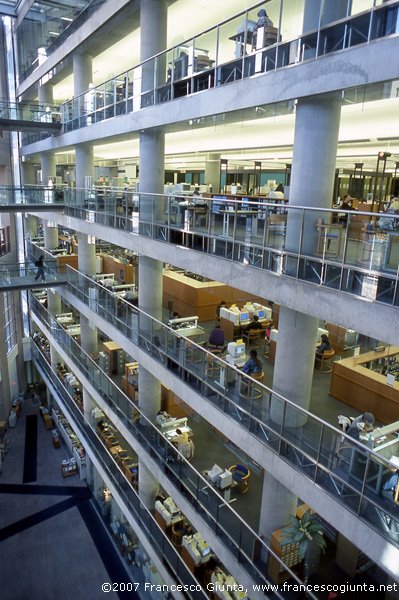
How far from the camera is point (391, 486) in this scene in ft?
14.6

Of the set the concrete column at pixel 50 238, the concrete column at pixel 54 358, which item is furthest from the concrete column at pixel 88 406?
the concrete column at pixel 50 238

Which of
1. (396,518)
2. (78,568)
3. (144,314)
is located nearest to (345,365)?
(396,518)

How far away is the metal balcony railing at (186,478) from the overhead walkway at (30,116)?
7.55m

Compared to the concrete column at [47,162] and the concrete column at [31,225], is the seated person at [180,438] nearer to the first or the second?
the concrete column at [47,162]

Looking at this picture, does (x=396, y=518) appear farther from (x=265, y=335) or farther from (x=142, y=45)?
(x=142, y=45)

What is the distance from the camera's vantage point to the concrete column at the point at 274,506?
21.1ft

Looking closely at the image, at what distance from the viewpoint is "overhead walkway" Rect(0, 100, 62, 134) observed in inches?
568

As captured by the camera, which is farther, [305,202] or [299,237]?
[305,202]

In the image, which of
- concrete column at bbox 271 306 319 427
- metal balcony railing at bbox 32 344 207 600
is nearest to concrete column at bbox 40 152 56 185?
metal balcony railing at bbox 32 344 207 600

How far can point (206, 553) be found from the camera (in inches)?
350

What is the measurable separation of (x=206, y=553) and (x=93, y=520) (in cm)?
Answer: 725

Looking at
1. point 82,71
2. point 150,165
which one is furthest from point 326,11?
point 82,71

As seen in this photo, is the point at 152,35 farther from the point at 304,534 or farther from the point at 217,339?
the point at 304,534

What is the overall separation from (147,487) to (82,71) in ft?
38.9
